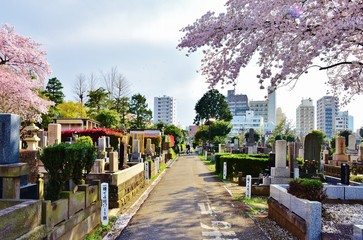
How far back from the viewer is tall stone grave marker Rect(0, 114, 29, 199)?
614 centimetres

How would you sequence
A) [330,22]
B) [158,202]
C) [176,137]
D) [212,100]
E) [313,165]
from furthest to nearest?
[212,100], [176,137], [313,165], [158,202], [330,22]

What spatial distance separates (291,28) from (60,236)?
24.8ft

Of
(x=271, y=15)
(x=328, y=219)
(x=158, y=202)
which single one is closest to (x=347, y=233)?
(x=328, y=219)

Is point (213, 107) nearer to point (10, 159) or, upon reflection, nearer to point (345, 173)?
point (345, 173)

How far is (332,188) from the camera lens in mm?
10609

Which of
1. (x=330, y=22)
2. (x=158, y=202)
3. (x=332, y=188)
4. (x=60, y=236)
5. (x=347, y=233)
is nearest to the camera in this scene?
(x=60, y=236)

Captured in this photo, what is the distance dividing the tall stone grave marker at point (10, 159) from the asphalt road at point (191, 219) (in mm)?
2849

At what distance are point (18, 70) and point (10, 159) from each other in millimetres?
13315

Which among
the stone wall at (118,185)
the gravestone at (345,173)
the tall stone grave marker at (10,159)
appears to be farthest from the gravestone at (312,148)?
the tall stone grave marker at (10,159)

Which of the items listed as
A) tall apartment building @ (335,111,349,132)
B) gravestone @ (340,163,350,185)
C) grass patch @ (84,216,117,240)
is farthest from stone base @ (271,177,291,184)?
tall apartment building @ (335,111,349,132)

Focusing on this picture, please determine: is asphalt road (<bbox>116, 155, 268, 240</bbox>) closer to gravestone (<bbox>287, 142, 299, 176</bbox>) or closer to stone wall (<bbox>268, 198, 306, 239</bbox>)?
stone wall (<bbox>268, 198, 306, 239</bbox>)

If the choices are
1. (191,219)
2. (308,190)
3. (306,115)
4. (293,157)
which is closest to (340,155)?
(293,157)

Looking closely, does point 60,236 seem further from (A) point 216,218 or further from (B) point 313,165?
Result: (B) point 313,165

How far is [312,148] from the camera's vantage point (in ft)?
58.9
